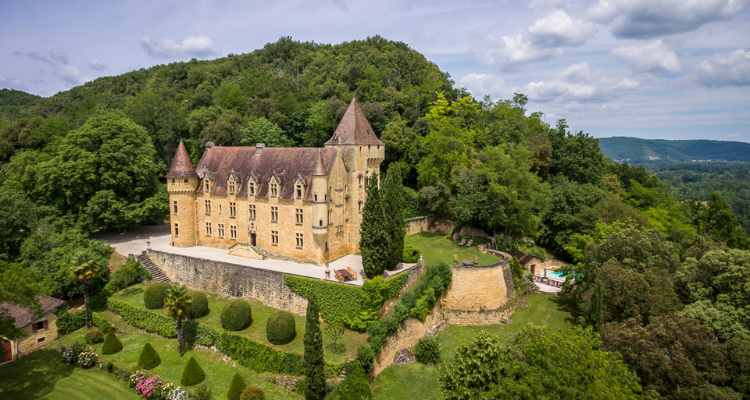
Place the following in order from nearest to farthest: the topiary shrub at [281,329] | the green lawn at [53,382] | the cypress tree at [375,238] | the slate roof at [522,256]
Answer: the green lawn at [53,382], the topiary shrub at [281,329], the cypress tree at [375,238], the slate roof at [522,256]

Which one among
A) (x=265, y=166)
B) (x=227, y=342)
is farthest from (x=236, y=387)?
(x=265, y=166)

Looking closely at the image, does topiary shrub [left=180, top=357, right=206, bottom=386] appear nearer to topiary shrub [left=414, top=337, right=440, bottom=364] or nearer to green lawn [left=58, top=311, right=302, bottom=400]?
green lawn [left=58, top=311, right=302, bottom=400]

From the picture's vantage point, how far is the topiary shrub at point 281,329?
24422 mm

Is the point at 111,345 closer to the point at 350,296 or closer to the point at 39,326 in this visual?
the point at 39,326

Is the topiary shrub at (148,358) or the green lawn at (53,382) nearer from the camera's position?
the green lawn at (53,382)

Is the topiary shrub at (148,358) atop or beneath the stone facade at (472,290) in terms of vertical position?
beneath

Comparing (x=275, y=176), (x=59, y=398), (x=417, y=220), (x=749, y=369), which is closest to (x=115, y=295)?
(x=59, y=398)

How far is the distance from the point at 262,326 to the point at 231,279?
5786mm

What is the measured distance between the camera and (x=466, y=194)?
40.6 meters

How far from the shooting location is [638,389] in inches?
723

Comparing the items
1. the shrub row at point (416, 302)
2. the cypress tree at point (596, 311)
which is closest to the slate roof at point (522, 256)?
the shrub row at point (416, 302)

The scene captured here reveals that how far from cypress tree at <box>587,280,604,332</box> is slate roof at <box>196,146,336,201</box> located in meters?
21.2

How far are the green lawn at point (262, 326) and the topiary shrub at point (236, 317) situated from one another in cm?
43

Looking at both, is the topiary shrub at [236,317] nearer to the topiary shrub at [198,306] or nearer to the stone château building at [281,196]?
the topiary shrub at [198,306]
